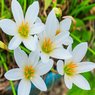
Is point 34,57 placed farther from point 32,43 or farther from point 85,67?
point 85,67

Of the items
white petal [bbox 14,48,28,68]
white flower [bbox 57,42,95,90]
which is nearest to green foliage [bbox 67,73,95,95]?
white flower [bbox 57,42,95,90]

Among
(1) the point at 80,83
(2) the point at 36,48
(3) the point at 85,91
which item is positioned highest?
(2) the point at 36,48

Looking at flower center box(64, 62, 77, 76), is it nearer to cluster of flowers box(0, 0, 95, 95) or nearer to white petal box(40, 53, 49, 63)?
cluster of flowers box(0, 0, 95, 95)

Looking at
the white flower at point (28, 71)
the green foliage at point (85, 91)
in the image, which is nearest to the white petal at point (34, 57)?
the white flower at point (28, 71)

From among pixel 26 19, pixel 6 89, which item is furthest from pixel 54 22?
pixel 6 89

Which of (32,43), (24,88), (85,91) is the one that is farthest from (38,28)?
(85,91)

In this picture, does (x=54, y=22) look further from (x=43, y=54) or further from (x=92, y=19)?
(x=92, y=19)

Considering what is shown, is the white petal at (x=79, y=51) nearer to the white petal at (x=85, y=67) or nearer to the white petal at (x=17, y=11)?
the white petal at (x=85, y=67)
